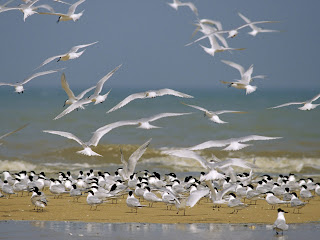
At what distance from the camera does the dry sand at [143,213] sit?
564 inches

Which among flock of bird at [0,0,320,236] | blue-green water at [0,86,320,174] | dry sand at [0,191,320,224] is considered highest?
blue-green water at [0,86,320,174]

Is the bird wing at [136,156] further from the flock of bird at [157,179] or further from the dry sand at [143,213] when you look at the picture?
→ the dry sand at [143,213]

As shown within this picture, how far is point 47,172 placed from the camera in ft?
82.9

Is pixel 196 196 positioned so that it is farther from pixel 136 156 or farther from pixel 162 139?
pixel 162 139

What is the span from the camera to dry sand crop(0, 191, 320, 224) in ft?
47.0

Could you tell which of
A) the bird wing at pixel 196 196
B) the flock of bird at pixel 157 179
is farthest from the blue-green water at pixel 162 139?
the bird wing at pixel 196 196

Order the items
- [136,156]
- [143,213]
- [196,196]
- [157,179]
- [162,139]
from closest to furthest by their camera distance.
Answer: [196,196]
[143,213]
[136,156]
[157,179]
[162,139]

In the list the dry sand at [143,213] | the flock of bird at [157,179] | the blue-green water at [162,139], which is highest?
the blue-green water at [162,139]

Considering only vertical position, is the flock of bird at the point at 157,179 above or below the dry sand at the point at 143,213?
above

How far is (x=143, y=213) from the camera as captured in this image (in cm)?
1537

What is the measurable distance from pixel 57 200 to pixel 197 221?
4787 mm

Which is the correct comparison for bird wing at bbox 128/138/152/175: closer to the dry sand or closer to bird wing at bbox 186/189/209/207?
the dry sand

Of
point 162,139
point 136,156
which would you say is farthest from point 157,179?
point 162,139

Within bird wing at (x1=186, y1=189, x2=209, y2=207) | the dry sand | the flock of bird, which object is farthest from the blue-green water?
bird wing at (x1=186, y1=189, x2=209, y2=207)
